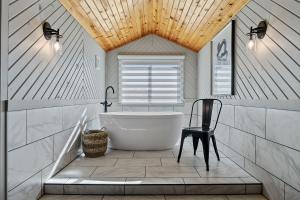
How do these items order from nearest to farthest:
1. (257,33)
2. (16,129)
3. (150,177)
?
1. (16,129)
2. (257,33)
3. (150,177)

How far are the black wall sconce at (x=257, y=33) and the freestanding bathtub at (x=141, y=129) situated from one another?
5.31 feet

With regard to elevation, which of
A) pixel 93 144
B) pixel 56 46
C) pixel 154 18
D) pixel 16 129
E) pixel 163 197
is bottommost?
pixel 163 197

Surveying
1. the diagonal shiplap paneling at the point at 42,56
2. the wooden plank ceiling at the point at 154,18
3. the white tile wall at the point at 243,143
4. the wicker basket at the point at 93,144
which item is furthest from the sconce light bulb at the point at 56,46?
the white tile wall at the point at 243,143

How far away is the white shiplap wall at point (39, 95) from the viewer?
6.05ft

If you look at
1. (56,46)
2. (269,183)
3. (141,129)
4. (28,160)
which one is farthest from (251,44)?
(28,160)

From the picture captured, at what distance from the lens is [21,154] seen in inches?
75.5

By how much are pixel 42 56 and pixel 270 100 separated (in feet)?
7.22

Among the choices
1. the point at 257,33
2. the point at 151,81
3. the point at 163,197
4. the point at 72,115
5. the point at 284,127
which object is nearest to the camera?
the point at 284,127

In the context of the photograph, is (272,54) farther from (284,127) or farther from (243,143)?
(243,143)

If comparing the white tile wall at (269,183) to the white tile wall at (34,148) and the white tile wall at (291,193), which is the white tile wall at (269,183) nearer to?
the white tile wall at (291,193)

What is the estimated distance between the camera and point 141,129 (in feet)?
12.1

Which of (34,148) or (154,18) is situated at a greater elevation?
(154,18)

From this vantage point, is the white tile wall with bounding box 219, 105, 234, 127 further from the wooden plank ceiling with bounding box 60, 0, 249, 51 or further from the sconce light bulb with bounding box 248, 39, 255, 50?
the wooden plank ceiling with bounding box 60, 0, 249, 51

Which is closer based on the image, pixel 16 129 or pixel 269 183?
pixel 16 129
